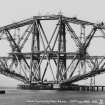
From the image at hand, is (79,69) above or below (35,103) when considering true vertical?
above

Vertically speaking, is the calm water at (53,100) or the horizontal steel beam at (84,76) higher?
the horizontal steel beam at (84,76)

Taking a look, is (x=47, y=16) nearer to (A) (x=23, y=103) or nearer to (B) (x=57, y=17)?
(B) (x=57, y=17)

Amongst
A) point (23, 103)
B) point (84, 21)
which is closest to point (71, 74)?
point (84, 21)

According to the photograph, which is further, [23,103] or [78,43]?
[78,43]

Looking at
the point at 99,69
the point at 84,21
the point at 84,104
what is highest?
the point at 84,21

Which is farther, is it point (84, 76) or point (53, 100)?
point (84, 76)

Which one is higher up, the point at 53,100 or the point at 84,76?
the point at 84,76

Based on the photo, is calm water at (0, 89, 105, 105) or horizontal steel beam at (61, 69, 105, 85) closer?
calm water at (0, 89, 105, 105)

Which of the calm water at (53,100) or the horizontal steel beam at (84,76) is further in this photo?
the horizontal steel beam at (84,76)

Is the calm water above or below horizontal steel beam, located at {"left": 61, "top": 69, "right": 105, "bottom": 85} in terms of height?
below
